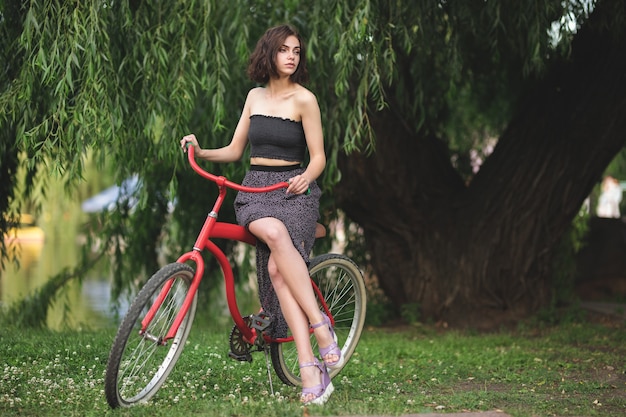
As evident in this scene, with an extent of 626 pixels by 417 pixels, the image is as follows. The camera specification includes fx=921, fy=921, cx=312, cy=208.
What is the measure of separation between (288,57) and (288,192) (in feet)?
2.07

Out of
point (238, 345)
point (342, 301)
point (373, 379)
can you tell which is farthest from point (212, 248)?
point (373, 379)

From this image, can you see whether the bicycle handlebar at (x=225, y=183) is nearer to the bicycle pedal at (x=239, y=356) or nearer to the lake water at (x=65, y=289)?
the bicycle pedal at (x=239, y=356)

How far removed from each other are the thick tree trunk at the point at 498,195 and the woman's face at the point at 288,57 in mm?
3073

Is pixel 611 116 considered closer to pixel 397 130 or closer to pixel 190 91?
pixel 397 130

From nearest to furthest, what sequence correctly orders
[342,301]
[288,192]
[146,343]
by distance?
[146,343]
[288,192]
[342,301]

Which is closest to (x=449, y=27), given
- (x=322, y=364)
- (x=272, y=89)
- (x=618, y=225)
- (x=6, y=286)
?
(x=272, y=89)

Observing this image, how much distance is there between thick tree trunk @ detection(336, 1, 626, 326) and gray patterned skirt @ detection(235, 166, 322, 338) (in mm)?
3096

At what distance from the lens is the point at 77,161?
518 cm

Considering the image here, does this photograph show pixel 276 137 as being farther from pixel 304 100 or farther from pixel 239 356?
pixel 239 356

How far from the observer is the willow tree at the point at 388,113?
527 cm

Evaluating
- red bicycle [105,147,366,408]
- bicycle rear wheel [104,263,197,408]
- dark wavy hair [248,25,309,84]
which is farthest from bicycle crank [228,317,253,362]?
dark wavy hair [248,25,309,84]

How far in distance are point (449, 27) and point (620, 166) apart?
7796 mm

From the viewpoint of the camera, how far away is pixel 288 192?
414 centimetres

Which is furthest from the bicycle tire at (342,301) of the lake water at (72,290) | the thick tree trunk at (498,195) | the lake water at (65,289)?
the lake water at (65,289)
